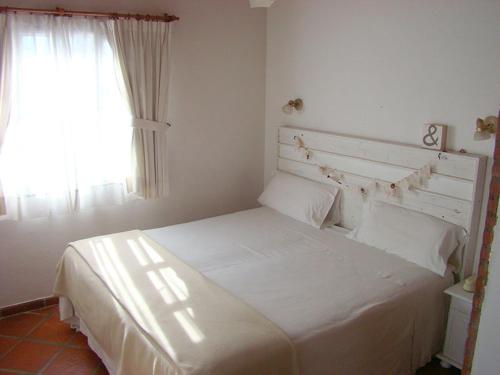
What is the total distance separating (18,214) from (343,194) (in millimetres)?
2284

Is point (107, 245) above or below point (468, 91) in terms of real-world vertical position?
below

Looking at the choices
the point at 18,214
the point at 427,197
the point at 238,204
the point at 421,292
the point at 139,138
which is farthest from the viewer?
the point at 238,204

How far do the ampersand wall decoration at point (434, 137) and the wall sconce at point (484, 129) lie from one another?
25cm

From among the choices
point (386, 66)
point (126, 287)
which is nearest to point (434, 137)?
point (386, 66)

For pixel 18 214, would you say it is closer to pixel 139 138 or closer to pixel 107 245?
pixel 107 245

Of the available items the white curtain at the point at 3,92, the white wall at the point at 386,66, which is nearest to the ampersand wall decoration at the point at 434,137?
the white wall at the point at 386,66

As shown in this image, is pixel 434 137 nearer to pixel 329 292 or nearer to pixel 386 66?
pixel 386 66

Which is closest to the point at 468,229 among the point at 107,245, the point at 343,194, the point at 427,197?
the point at 427,197

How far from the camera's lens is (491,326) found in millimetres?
1254

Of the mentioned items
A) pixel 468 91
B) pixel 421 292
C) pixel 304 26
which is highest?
pixel 304 26

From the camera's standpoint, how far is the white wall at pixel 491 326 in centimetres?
123

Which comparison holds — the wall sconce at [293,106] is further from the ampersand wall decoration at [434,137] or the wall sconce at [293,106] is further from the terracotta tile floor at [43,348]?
the terracotta tile floor at [43,348]

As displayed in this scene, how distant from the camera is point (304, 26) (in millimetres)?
3650

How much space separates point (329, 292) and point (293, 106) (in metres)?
1.82
